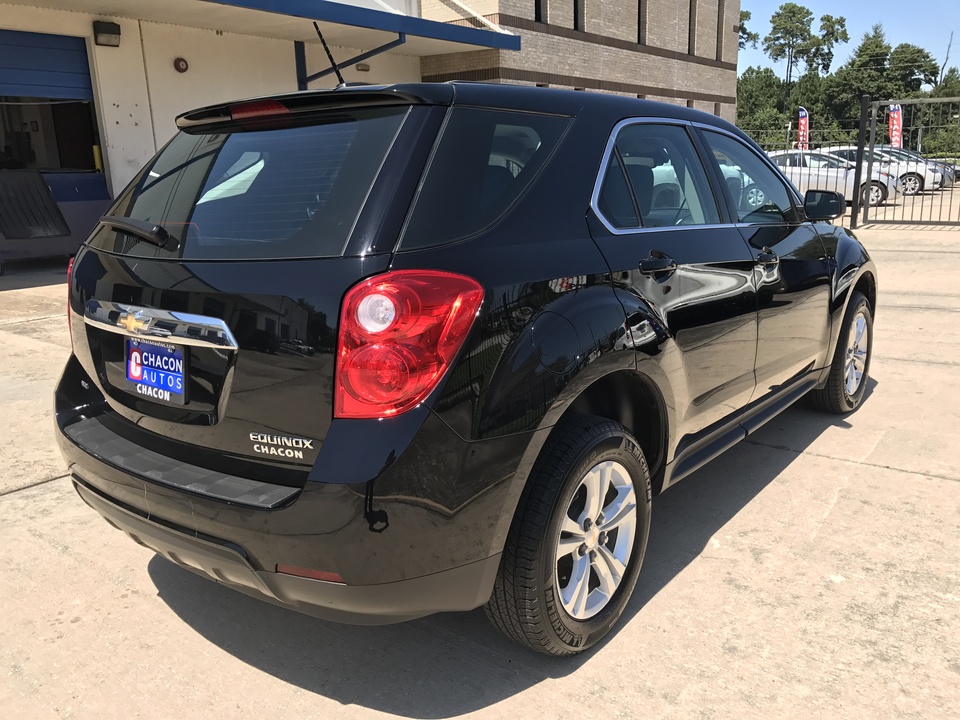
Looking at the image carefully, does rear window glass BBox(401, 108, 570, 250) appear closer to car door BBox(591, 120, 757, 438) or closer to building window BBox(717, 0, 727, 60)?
car door BBox(591, 120, 757, 438)

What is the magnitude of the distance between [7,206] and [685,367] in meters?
11.2

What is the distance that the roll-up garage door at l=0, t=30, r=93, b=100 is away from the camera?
1141 cm

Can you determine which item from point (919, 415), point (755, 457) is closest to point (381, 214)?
point (755, 457)

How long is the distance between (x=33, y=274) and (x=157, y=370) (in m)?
10.3

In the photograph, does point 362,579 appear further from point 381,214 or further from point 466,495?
point 381,214

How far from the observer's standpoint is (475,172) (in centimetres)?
226

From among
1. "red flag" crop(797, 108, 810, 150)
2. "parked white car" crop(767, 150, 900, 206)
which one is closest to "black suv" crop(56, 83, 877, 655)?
"parked white car" crop(767, 150, 900, 206)

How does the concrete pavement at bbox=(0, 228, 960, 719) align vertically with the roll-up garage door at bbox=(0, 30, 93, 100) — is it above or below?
below

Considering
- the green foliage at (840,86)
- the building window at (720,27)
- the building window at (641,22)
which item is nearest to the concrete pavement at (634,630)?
the building window at (641,22)

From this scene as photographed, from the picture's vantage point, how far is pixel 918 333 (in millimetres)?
7043

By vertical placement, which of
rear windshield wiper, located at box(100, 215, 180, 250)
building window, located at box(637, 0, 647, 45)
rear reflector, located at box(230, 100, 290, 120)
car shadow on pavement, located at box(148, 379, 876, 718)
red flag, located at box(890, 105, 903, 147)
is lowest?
car shadow on pavement, located at box(148, 379, 876, 718)

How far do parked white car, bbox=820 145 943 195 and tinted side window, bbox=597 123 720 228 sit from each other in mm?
21028

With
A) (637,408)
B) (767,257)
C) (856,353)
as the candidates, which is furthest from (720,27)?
(637,408)

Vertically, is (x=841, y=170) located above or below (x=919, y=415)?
above
